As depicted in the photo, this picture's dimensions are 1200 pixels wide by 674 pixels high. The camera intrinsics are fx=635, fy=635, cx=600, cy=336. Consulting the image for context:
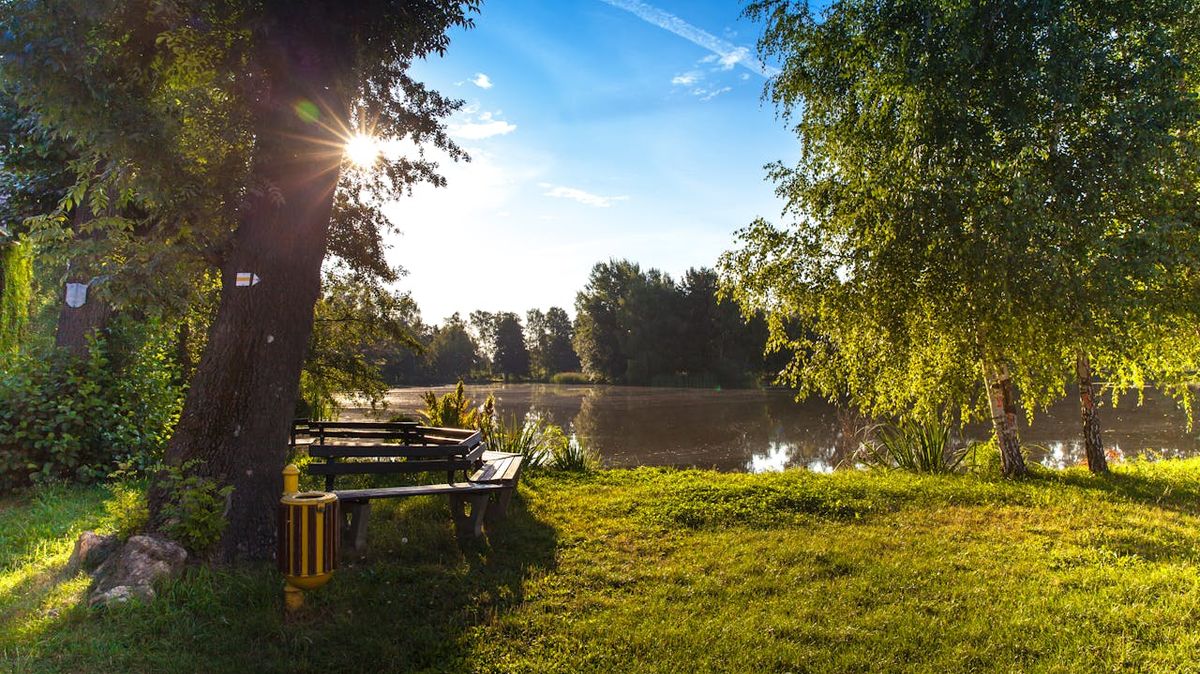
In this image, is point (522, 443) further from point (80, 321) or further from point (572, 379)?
point (572, 379)

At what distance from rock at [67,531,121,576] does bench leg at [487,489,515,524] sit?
2877 millimetres

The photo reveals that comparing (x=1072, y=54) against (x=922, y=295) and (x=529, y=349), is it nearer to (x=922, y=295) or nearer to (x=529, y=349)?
(x=922, y=295)

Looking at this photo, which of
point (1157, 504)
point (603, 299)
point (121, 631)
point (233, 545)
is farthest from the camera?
point (603, 299)

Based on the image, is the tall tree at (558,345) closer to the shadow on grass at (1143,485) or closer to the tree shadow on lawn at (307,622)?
the shadow on grass at (1143,485)

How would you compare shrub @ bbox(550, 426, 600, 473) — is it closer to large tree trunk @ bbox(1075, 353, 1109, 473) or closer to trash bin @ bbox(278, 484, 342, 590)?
trash bin @ bbox(278, 484, 342, 590)

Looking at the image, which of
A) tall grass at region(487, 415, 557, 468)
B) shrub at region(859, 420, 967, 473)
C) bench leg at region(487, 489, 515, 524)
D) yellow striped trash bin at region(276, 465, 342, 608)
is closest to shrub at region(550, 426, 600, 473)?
tall grass at region(487, 415, 557, 468)

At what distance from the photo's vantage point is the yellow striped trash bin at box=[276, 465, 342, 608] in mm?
3502

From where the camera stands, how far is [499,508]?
6.14 meters

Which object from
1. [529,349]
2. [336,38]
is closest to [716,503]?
[336,38]

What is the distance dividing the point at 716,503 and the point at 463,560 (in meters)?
2.96

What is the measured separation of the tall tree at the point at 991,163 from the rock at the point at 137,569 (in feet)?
23.7

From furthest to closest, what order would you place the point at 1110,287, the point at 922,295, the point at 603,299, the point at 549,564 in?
the point at 603,299, the point at 922,295, the point at 1110,287, the point at 549,564

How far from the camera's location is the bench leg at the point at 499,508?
609 centimetres

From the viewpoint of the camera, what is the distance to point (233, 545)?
4418 millimetres
